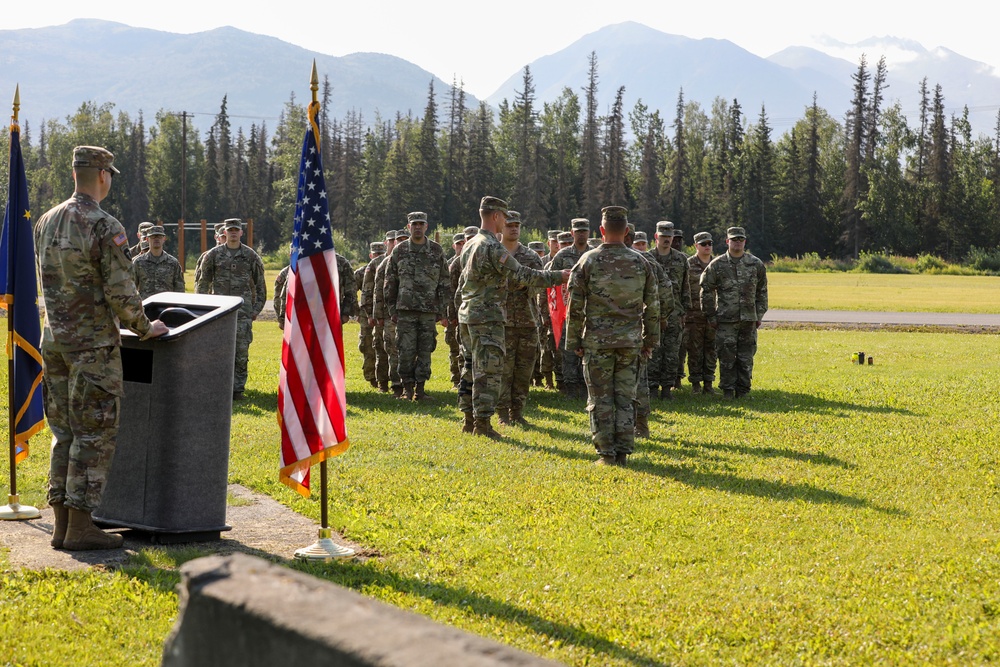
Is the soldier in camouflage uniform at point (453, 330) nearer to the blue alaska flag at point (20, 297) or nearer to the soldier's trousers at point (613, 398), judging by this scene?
the soldier's trousers at point (613, 398)

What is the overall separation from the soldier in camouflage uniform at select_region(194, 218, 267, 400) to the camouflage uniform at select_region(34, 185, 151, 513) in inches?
288

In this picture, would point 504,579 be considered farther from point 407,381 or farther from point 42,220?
point 407,381

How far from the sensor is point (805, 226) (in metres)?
91.1

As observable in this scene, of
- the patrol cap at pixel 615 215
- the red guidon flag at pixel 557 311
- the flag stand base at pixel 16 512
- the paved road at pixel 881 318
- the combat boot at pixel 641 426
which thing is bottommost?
the flag stand base at pixel 16 512

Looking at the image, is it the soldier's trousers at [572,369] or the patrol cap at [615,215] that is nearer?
the patrol cap at [615,215]

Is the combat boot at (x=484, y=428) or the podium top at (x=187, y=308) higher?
the podium top at (x=187, y=308)

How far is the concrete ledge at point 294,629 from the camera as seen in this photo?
81.7 inches

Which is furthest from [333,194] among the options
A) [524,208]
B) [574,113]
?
[574,113]

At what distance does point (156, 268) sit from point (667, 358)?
7.16 metres

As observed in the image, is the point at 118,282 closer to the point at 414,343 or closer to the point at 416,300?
the point at 416,300

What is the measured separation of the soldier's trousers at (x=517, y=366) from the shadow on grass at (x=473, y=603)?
620 cm

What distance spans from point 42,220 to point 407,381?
7.96 m

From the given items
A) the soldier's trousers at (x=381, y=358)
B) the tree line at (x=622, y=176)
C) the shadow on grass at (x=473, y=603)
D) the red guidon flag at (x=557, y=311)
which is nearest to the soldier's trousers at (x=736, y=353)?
the red guidon flag at (x=557, y=311)

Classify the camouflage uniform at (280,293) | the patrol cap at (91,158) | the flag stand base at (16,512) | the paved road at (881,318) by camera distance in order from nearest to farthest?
the patrol cap at (91,158)
the flag stand base at (16,512)
the camouflage uniform at (280,293)
the paved road at (881,318)
